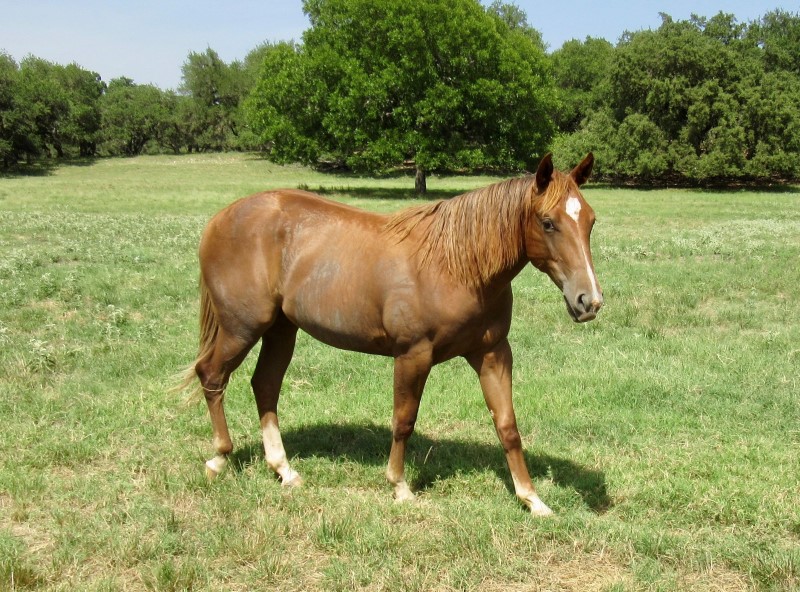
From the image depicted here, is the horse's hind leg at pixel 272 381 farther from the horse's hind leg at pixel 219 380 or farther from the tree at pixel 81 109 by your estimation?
the tree at pixel 81 109

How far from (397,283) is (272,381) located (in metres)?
1.51

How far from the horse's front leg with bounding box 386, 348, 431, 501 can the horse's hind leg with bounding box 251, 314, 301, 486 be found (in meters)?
0.88

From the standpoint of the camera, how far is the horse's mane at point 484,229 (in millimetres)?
4043

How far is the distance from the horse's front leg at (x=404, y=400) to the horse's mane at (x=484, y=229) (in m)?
0.60

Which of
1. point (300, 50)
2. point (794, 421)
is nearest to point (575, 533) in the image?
point (794, 421)

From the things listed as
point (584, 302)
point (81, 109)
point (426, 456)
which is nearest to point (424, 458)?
point (426, 456)

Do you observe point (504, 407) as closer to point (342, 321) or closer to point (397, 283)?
point (397, 283)

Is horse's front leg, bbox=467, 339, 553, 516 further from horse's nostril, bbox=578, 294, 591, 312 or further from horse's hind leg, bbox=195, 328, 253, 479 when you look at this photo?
horse's hind leg, bbox=195, 328, 253, 479

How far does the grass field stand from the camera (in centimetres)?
368

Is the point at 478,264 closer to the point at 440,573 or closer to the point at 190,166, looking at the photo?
the point at 440,573

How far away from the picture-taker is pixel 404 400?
4402 millimetres

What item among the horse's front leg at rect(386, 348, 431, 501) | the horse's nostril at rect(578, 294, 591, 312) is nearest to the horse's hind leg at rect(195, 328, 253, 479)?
the horse's front leg at rect(386, 348, 431, 501)

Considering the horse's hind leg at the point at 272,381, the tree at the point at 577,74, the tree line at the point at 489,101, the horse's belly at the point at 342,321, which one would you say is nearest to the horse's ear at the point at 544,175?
the horse's belly at the point at 342,321

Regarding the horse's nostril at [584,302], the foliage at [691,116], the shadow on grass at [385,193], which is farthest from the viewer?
the foliage at [691,116]
